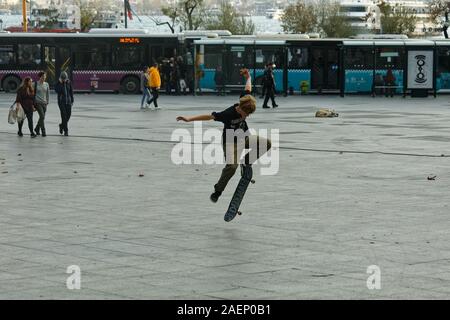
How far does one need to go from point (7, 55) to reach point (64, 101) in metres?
29.2

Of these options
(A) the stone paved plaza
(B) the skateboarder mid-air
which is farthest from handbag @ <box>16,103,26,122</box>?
(B) the skateboarder mid-air

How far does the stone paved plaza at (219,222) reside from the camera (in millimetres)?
9992

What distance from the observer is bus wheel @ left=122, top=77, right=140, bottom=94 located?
5638cm

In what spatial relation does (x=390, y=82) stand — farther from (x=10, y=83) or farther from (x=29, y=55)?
(x=10, y=83)

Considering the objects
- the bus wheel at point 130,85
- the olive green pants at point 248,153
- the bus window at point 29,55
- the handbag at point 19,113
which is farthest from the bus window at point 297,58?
the olive green pants at point 248,153

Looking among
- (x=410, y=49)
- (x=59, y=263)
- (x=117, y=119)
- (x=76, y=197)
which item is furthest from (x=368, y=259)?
(x=410, y=49)

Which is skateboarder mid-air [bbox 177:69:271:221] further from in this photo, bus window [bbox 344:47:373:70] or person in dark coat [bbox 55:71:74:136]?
bus window [bbox 344:47:373:70]

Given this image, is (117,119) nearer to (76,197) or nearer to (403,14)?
(76,197)

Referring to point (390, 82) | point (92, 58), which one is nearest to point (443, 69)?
point (390, 82)

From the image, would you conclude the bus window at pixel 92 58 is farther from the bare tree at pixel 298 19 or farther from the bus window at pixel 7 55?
the bare tree at pixel 298 19

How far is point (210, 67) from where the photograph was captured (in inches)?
2227

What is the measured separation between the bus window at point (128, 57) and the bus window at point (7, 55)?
4774 millimetres

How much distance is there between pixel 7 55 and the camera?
56.8 metres
